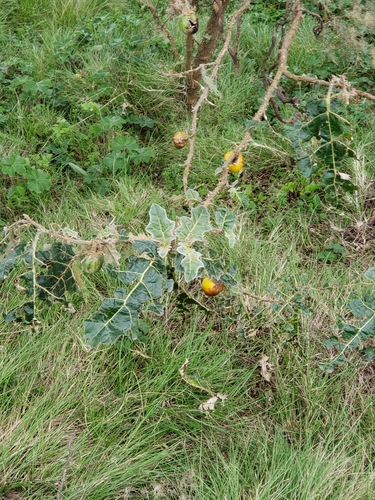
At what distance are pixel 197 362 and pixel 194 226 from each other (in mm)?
692

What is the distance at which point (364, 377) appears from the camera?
2.13 m

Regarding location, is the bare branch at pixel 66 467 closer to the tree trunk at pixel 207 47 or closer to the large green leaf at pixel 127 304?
the large green leaf at pixel 127 304

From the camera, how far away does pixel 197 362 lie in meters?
2.12

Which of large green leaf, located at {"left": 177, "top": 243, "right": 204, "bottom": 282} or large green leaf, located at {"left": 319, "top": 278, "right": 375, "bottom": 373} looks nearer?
large green leaf, located at {"left": 177, "top": 243, "right": 204, "bottom": 282}

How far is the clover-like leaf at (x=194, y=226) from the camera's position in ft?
5.29

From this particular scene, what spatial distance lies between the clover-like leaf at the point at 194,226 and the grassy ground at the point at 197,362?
0.56m

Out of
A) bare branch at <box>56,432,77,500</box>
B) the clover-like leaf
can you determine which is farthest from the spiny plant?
bare branch at <box>56,432,77,500</box>

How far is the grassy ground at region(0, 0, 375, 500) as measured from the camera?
1838 mm

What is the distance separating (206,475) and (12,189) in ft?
5.50

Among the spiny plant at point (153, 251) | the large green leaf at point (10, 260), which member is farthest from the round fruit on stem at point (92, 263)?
the large green leaf at point (10, 260)

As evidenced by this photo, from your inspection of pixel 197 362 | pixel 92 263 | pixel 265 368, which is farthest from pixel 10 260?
pixel 265 368

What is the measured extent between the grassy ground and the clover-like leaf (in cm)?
56

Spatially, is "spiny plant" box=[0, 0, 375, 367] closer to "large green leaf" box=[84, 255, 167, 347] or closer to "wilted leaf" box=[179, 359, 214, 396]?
"large green leaf" box=[84, 255, 167, 347]

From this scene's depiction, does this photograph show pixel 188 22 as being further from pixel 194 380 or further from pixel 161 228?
pixel 194 380
